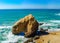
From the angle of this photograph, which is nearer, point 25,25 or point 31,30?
point 31,30

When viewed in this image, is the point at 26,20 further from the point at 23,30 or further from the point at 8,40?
the point at 8,40

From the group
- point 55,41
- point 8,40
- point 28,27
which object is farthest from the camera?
point 28,27

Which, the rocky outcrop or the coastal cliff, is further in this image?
the rocky outcrop

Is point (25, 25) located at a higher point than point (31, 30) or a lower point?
higher

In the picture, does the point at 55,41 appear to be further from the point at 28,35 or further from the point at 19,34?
the point at 19,34

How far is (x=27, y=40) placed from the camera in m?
16.2

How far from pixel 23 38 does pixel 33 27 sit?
1344mm

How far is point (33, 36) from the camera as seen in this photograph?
1750 cm

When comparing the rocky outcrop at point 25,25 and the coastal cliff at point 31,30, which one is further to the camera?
the rocky outcrop at point 25,25

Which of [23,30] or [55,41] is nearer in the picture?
[55,41]

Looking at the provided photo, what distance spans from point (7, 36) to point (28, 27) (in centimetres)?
215

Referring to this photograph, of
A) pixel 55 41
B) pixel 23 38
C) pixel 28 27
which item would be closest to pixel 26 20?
pixel 28 27

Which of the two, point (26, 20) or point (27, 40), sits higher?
point (26, 20)

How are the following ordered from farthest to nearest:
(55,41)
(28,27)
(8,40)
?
(28,27), (8,40), (55,41)
